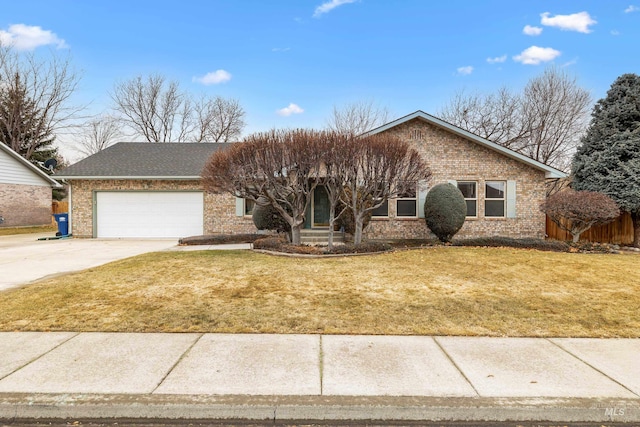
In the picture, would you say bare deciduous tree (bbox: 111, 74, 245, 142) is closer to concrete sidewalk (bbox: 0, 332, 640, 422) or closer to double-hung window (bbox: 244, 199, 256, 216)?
double-hung window (bbox: 244, 199, 256, 216)

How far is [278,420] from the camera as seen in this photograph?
2779 millimetres

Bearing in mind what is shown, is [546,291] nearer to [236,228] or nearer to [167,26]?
[236,228]

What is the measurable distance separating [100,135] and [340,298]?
40.1 m

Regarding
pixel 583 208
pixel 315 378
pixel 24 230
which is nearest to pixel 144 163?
pixel 24 230

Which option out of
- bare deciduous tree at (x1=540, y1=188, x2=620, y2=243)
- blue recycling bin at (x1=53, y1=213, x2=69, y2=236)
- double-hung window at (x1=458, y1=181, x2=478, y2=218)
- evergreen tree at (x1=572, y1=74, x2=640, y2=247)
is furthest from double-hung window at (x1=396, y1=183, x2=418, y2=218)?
blue recycling bin at (x1=53, y1=213, x2=69, y2=236)

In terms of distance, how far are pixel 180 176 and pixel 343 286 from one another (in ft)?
36.2

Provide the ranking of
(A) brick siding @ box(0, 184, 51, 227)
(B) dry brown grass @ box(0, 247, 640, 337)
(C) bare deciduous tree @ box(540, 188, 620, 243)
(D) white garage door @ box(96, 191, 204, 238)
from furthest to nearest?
(A) brick siding @ box(0, 184, 51, 227), (D) white garage door @ box(96, 191, 204, 238), (C) bare deciduous tree @ box(540, 188, 620, 243), (B) dry brown grass @ box(0, 247, 640, 337)

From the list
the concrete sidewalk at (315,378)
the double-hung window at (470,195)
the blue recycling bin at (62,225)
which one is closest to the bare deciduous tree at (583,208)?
the double-hung window at (470,195)

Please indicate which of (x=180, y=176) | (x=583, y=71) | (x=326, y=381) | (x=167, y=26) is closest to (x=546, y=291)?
(x=326, y=381)

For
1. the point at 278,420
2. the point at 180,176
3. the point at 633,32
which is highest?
the point at 633,32

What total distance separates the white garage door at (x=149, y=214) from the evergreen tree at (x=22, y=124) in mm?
19463

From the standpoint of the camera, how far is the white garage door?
51.2 ft

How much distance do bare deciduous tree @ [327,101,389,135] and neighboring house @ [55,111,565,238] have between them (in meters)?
13.5

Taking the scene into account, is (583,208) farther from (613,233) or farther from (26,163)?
(26,163)
